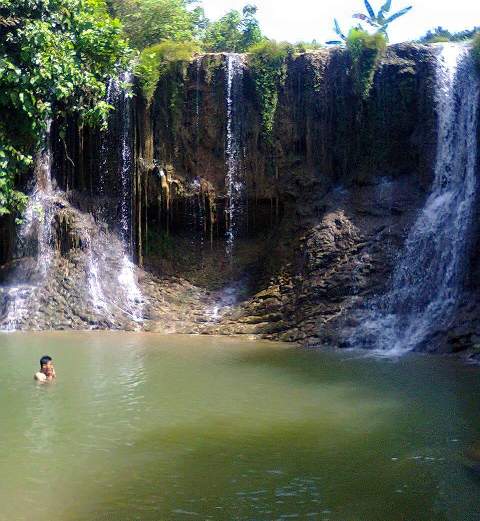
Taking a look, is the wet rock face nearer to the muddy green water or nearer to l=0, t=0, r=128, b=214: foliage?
l=0, t=0, r=128, b=214: foliage

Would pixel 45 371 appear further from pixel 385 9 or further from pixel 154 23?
pixel 385 9

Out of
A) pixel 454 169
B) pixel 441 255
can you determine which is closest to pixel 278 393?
pixel 441 255

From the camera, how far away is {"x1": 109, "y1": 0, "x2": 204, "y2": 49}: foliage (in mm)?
28953

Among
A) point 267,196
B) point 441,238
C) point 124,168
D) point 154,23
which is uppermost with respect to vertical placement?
point 154,23

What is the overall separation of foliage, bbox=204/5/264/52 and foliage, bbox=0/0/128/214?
12.0 metres

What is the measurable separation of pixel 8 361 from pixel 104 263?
7.45 metres

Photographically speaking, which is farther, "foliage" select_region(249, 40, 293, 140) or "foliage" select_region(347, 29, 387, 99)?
"foliage" select_region(249, 40, 293, 140)

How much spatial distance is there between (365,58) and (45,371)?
13524mm

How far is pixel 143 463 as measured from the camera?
25.9 feet

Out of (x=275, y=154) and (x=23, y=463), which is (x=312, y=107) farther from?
(x=23, y=463)

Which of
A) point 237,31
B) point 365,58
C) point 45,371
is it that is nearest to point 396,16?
point 237,31

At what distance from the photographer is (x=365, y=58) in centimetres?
2100

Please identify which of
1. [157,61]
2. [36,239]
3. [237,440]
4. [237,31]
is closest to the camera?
[237,440]

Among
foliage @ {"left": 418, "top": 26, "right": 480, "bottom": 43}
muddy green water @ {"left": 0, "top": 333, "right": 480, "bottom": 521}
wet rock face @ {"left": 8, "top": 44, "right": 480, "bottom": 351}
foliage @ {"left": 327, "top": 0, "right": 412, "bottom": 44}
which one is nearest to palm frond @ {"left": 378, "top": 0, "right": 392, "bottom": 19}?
foliage @ {"left": 327, "top": 0, "right": 412, "bottom": 44}
